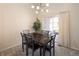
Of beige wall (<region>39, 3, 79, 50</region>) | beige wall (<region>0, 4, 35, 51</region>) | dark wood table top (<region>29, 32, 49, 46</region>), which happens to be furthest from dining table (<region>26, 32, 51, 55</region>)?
beige wall (<region>39, 3, 79, 50</region>)

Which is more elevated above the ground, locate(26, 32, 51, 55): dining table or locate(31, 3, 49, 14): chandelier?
locate(31, 3, 49, 14): chandelier

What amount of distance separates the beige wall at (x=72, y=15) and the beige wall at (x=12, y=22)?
0.90ft

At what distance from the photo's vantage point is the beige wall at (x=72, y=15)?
2264mm

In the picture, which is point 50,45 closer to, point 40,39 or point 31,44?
point 40,39

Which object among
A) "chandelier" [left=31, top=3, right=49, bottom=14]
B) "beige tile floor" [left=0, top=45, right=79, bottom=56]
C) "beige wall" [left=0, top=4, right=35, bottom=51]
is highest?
"chandelier" [left=31, top=3, right=49, bottom=14]

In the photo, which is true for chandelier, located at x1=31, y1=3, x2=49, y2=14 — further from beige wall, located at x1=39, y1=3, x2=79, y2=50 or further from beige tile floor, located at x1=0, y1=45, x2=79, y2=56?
beige tile floor, located at x1=0, y1=45, x2=79, y2=56

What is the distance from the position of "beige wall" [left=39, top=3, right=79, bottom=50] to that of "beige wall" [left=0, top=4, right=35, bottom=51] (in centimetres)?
27

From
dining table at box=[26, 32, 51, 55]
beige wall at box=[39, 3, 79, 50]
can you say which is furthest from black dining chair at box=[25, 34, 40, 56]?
beige wall at box=[39, 3, 79, 50]

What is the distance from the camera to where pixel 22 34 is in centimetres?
231

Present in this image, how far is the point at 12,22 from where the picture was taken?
2.29 m

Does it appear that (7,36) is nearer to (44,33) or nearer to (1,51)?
(1,51)

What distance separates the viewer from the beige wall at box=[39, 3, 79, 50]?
226 cm

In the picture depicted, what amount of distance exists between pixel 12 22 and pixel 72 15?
1.13 meters

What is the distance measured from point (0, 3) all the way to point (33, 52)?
1.09 meters
